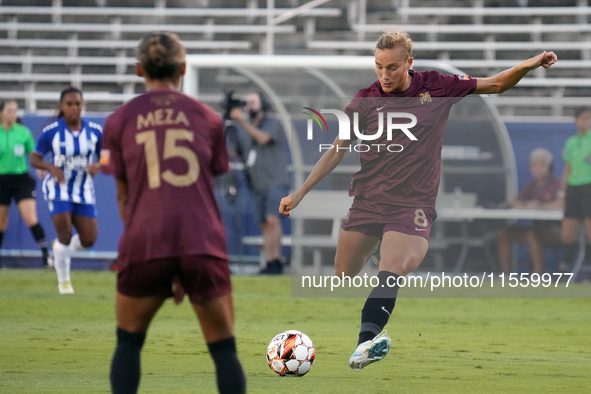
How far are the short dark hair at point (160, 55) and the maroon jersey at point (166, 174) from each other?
0.09m

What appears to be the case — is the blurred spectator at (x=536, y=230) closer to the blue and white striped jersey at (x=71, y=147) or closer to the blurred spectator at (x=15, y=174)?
the blue and white striped jersey at (x=71, y=147)

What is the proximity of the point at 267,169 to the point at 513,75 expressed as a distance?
8159 millimetres

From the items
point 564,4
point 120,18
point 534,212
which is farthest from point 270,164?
point 564,4

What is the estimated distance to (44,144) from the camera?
10148mm

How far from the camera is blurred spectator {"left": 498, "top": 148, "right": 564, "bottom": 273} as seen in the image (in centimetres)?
1338

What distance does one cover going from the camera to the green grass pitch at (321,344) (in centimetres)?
531

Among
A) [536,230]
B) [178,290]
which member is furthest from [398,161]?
[536,230]

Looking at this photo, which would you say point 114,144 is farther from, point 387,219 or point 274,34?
point 274,34

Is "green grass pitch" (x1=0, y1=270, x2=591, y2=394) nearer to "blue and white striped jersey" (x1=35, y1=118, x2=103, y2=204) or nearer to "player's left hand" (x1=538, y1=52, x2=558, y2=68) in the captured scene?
"blue and white striped jersey" (x1=35, y1=118, x2=103, y2=204)

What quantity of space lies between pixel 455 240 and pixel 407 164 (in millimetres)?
7704

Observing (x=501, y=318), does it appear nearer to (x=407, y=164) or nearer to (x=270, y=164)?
(x=407, y=164)

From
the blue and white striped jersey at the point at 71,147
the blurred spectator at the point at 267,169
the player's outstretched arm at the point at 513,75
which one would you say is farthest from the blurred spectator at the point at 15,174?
the player's outstretched arm at the point at 513,75

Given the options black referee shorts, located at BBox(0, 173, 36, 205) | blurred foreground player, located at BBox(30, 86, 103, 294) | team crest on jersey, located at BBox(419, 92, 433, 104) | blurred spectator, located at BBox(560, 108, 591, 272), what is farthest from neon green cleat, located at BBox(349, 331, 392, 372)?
black referee shorts, located at BBox(0, 173, 36, 205)

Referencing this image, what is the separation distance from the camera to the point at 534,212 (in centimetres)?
1337
